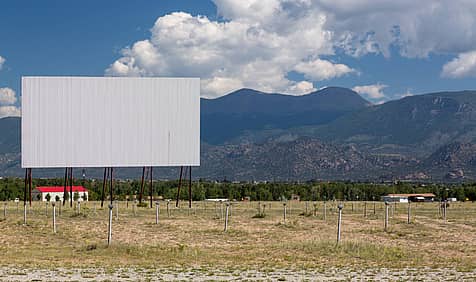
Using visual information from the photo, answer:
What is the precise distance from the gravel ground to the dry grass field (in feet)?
0.08

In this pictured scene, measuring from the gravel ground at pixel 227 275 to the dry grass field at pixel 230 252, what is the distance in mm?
25

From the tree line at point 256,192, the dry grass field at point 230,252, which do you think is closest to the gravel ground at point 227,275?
the dry grass field at point 230,252

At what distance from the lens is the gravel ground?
54.3 ft

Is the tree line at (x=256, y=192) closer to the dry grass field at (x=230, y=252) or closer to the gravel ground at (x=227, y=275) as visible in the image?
the dry grass field at (x=230, y=252)

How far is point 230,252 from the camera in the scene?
2375 centimetres

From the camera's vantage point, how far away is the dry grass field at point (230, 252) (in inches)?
700

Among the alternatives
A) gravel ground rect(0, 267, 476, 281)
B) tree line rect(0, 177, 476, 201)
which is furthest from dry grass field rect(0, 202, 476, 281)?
tree line rect(0, 177, 476, 201)

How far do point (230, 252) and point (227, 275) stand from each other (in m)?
6.47

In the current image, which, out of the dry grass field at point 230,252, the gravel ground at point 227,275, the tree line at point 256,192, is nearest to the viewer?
the gravel ground at point 227,275

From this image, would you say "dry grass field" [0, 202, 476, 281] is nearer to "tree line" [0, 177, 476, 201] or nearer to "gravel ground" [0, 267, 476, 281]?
"gravel ground" [0, 267, 476, 281]

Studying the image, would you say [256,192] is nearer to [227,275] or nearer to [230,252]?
[230,252]

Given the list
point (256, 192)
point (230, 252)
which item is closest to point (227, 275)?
point (230, 252)

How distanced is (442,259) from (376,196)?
335 ft

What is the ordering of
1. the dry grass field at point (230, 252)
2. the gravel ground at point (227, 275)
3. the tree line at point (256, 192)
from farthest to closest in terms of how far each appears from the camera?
the tree line at point (256, 192)
the dry grass field at point (230, 252)
the gravel ground at point (227, 275)
